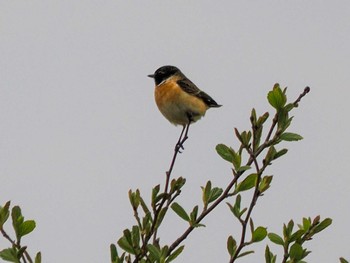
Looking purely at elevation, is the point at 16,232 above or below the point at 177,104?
below

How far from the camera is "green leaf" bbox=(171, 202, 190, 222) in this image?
381cm

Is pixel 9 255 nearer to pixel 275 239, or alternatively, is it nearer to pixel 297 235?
pixel 275 239

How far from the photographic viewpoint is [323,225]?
3.62m

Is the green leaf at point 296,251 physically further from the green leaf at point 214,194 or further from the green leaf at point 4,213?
the green leaf at point 4,213

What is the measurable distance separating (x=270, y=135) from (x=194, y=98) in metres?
5.76

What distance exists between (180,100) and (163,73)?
1.09m

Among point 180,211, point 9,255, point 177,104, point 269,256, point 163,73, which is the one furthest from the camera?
point 163,73

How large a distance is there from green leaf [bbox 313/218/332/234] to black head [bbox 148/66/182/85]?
6.41 m

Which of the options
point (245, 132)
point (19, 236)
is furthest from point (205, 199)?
point (19, 236)

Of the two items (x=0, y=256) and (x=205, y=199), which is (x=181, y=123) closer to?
(x=205, y=199)

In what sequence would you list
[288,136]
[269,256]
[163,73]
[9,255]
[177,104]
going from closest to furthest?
[9,255] → [269,256] → [288,136] → [177,104] → [163,73]

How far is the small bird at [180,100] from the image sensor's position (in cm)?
893

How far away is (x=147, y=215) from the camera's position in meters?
3.69

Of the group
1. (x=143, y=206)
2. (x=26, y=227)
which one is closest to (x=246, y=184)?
(x=143, y=206)
